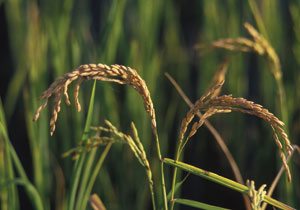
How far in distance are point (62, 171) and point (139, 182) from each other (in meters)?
0.28

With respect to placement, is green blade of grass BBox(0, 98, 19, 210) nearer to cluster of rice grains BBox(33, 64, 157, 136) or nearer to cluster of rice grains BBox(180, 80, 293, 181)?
cluster of rice grains BBox(33, 64, 157, 136)

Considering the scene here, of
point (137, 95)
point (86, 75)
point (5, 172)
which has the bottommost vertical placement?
point (5, 172)

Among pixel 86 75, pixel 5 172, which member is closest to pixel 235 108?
pixel 86 75

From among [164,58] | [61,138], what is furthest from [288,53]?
[61,138]

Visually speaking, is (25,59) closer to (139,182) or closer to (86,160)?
(139,182)

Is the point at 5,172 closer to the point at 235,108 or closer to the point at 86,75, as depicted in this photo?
the point at 86,75

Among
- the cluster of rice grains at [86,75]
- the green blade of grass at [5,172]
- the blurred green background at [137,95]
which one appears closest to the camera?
the cluster of rice grains at [86,75]

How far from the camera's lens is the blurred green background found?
1289 millimetres

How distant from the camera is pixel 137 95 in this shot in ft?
4.56

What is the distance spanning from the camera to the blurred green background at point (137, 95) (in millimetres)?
1289

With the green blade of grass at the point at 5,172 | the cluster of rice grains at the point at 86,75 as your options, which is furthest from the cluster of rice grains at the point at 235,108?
the green blade of grass at the point at 5,172

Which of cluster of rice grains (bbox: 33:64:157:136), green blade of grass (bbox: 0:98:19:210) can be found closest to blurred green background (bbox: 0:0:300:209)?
green blade of grass (bbox: 0:98:19:210)

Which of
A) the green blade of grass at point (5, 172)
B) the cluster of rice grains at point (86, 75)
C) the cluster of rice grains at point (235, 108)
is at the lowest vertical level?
the green blade of grass at point (5, 172)

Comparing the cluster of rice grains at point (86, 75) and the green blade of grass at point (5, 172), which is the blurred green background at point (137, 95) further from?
the cluster of rice grains at point (86, 75)
